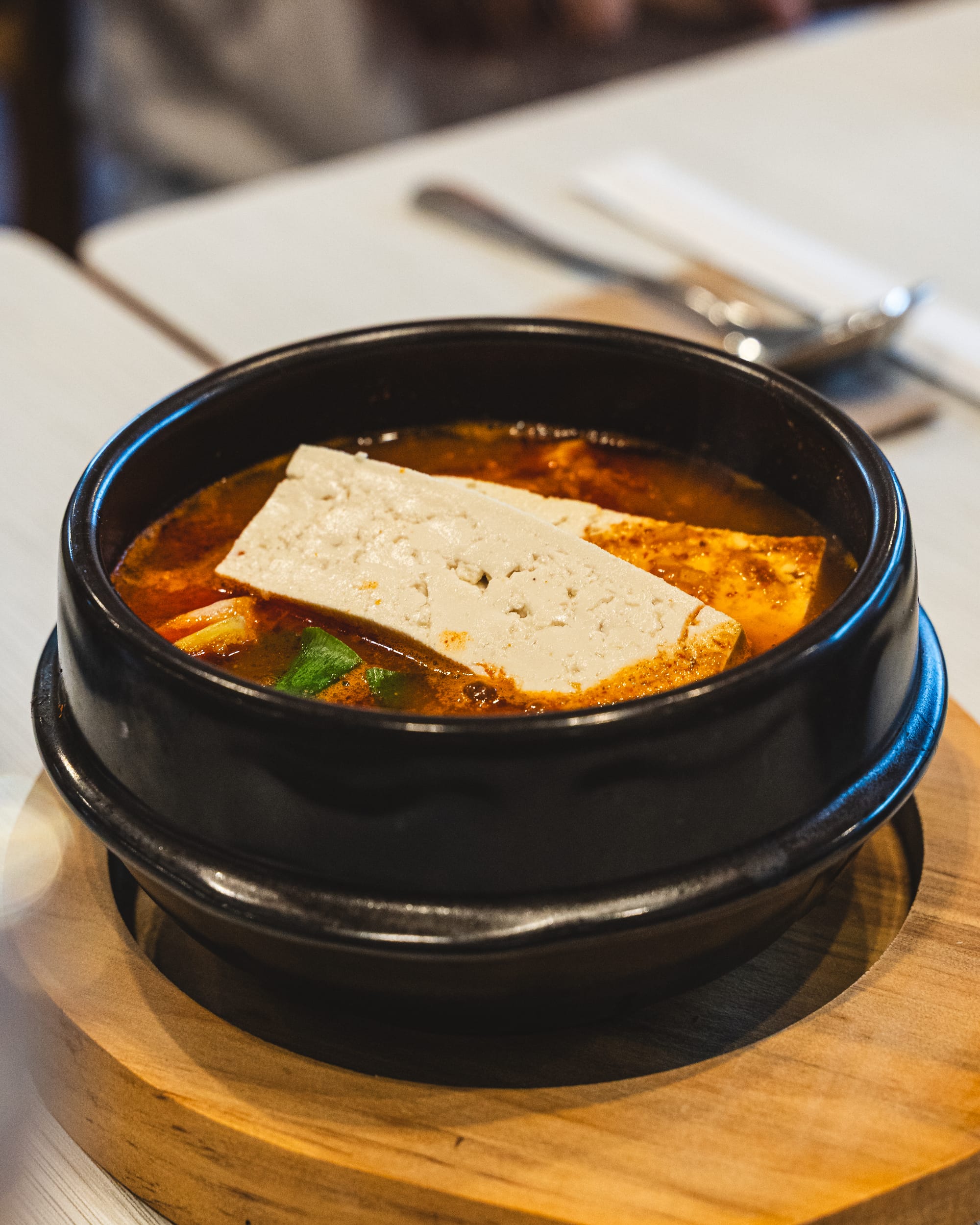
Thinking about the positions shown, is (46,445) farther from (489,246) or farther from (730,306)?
(730,306)

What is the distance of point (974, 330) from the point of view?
6.68 ft

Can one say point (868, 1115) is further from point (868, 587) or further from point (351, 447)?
point (351, 447)

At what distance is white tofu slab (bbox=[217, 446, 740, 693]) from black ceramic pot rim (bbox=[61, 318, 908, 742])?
0.12 meters

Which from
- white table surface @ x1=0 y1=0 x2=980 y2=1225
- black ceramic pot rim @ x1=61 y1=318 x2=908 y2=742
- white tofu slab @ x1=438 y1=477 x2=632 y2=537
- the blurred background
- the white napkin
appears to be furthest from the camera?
the blurred background

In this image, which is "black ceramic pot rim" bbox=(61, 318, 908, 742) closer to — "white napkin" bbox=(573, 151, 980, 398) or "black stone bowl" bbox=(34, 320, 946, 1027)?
"black stone bowl" bbox=(34, 320, 946, 1027)

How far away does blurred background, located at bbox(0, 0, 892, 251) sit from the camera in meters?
4.08

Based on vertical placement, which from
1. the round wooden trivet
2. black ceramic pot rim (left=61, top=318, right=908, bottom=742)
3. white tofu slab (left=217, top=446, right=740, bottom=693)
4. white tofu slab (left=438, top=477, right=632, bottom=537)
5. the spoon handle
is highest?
black ceramic pot rim (left=61, top=318, right=908, bottom=742)

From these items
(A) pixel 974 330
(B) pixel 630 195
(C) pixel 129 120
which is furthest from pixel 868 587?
(C) pixel 129 120

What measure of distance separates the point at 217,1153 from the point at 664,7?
4.30 m

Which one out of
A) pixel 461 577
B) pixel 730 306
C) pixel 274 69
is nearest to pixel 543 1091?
pixel 461 577

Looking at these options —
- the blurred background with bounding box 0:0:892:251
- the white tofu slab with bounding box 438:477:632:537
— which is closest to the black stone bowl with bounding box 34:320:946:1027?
the white tofu slab with bounding box 438:477:632:537

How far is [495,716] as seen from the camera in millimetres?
790

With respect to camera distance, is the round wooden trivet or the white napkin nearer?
the round wooden trivet

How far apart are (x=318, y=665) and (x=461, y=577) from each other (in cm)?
14
